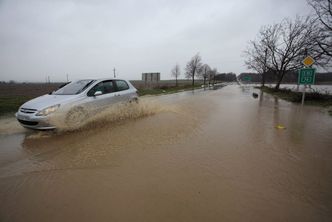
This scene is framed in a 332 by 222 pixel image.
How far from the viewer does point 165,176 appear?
311 centimetres

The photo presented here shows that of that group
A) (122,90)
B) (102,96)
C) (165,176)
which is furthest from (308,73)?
(102,96)

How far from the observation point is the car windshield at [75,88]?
20.4 feet

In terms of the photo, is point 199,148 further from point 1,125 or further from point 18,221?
point 1,125

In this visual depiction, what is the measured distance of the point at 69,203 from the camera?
2459 mm

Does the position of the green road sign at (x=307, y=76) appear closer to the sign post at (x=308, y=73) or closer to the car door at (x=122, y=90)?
the sign post at (x=308, y=73)

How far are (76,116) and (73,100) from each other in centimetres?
51

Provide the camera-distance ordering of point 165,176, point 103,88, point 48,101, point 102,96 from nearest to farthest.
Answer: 1. point 165,176
2. point 48,101
3. point 102,96
4. point 103,88

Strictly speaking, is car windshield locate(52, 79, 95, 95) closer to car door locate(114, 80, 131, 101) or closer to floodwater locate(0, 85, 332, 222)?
car door locate(114, 80, 131, 101)

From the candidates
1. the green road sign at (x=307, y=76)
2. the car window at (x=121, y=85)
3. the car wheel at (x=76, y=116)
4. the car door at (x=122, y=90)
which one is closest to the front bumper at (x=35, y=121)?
the car wheel at (x=76, y=116)

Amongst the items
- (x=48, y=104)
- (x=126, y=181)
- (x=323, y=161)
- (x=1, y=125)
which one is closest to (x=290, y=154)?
(x=323, y=161)

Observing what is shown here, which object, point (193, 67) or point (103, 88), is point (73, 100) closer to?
point (103, 88)

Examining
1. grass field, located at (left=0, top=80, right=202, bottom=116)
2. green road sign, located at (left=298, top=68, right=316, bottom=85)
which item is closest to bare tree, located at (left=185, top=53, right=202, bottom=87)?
grass field, located at (left=0, top=80, right=202, bottom=116)

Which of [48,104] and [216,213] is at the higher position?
[48,104]

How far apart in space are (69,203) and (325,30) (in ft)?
64.9
